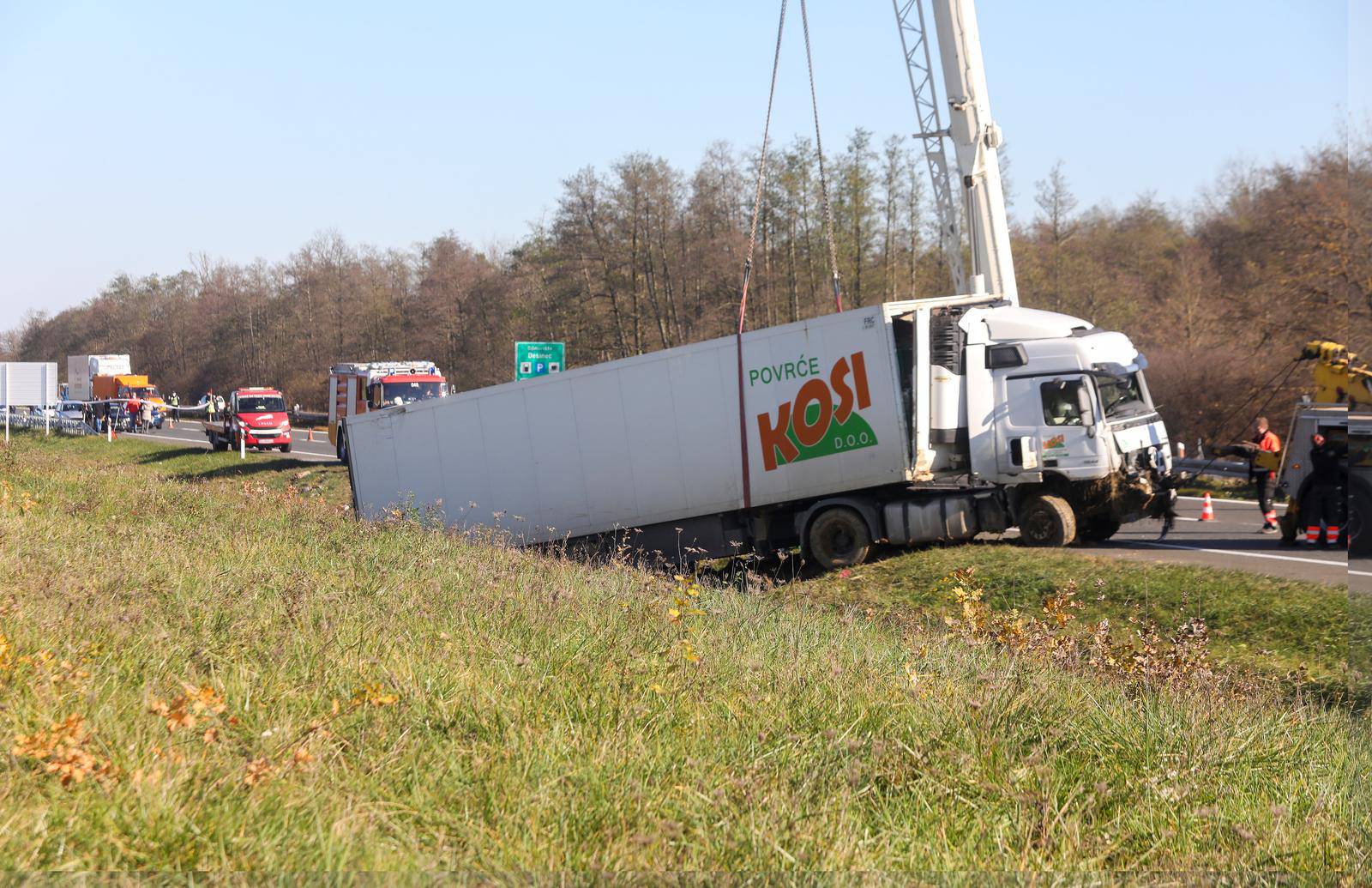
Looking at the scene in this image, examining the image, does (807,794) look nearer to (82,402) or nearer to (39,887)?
(39,887)

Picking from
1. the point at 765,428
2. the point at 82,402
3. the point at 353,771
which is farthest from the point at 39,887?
the point at 82,402

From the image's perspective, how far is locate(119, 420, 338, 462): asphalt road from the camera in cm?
4088

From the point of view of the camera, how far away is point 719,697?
17.2ft

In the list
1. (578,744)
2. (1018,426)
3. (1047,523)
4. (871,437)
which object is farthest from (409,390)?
(578,744)

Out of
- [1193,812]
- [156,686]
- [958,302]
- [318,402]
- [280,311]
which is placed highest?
[280,311]

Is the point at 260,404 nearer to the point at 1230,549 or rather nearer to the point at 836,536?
the point at 836,536

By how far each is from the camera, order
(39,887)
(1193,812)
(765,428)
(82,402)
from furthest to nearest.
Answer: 1. (82,402)
2. (765,428)
3. (1193,812)
4. (39,887)

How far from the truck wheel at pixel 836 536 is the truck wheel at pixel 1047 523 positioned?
2209mm

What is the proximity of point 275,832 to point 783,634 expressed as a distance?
14.0 feet

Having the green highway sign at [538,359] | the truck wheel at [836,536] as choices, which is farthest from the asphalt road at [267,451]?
the truck wheel at [836,536]

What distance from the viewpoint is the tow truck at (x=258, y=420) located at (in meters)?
42.0

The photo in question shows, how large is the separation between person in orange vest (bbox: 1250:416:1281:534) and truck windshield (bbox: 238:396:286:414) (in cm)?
3449

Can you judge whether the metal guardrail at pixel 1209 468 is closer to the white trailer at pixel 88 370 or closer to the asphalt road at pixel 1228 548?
the asphalt road at pixel 1228 548

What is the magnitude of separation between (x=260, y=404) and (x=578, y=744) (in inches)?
1618
